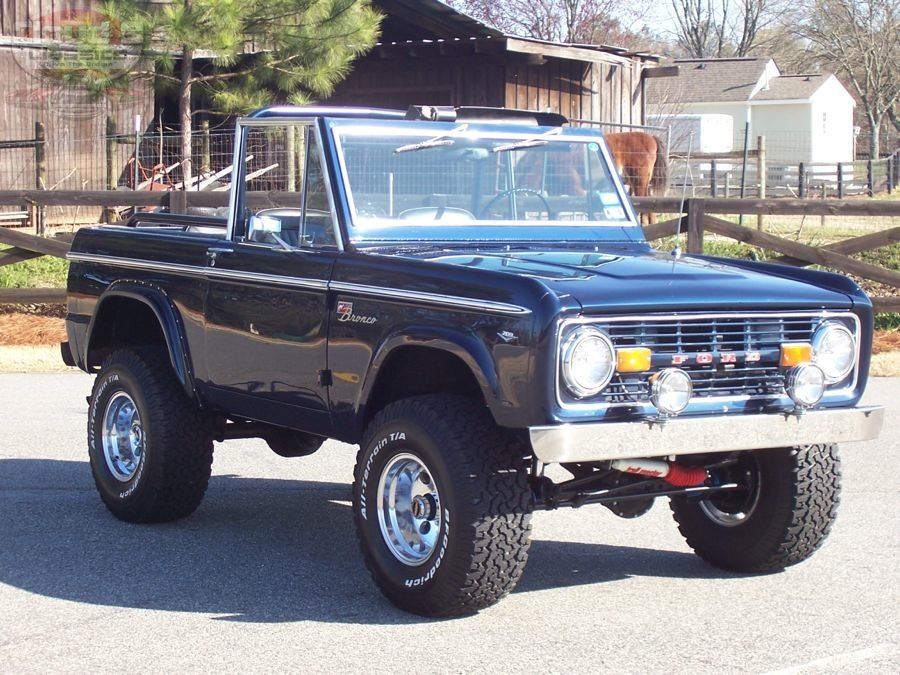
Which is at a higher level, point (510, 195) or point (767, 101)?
point (767, 101)

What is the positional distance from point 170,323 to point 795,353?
3.07 meters

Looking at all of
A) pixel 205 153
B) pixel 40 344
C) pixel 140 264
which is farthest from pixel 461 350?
pixel 205 153

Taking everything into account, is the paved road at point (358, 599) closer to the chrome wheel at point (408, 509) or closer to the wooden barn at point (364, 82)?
the chrome wheel at point (408, 509)

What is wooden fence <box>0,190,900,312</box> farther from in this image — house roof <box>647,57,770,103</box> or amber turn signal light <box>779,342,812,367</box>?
house roof <box>647,57,770,103</box>

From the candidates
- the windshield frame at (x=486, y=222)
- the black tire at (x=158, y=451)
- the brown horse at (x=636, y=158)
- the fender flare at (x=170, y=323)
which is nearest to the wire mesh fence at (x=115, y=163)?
the brown horse at (x=636, y=158)

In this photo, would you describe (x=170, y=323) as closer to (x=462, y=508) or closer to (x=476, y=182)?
(x=476, y=182)

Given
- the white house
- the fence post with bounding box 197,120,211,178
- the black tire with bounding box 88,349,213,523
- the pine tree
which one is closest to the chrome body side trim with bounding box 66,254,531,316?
the black tire with bounding box 88,349,213,523

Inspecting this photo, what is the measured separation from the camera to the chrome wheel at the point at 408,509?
5.37 metres

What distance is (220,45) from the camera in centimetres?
1798

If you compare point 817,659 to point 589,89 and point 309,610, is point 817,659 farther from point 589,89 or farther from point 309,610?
point 589,89

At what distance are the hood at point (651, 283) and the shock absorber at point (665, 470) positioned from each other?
0.64 metres

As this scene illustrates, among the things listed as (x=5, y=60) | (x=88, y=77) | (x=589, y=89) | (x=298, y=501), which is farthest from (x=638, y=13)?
(x=298, y=501)

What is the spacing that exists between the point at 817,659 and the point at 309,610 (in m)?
1.92

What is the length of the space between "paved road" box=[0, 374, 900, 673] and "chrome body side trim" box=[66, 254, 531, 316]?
3.95ft
